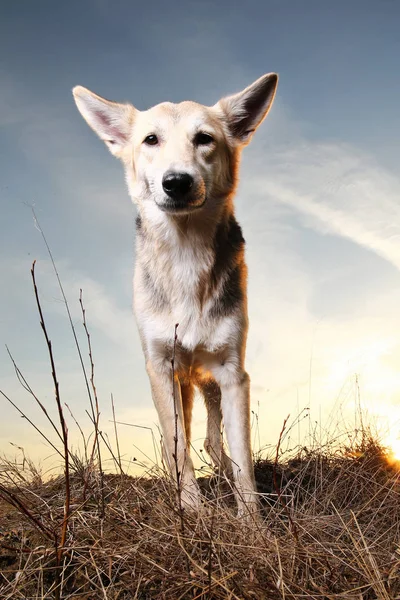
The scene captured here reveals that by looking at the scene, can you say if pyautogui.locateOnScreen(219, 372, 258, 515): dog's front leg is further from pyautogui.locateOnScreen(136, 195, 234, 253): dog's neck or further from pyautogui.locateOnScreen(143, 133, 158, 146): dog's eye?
pyautogui.locateOnScreen(143, 133, 158, 146): dog's eye

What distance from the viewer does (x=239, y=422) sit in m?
4.24

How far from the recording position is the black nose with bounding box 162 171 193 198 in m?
3.78

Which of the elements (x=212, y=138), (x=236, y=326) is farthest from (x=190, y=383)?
(x=212, y=138)

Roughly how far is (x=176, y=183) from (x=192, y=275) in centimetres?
81

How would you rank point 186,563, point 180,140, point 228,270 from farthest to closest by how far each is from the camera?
point 228,270, point 180,140, point 186,563

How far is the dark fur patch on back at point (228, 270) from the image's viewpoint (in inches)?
170

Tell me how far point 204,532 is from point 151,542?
0.82ft

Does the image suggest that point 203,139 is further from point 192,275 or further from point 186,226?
point 192,275

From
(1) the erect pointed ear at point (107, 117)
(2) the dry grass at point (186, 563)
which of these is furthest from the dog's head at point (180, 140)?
(2) the dry grass at point (186, 563)

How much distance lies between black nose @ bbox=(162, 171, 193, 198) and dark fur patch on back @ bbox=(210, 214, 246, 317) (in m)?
0.64

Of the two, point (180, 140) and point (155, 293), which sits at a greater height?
point (180, 140)

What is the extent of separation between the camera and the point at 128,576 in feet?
8.10

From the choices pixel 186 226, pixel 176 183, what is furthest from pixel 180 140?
pixel 186 226

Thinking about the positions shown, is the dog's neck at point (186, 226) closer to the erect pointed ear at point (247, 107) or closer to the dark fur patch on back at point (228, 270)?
the dark fur patch on back at point (228, 270)
